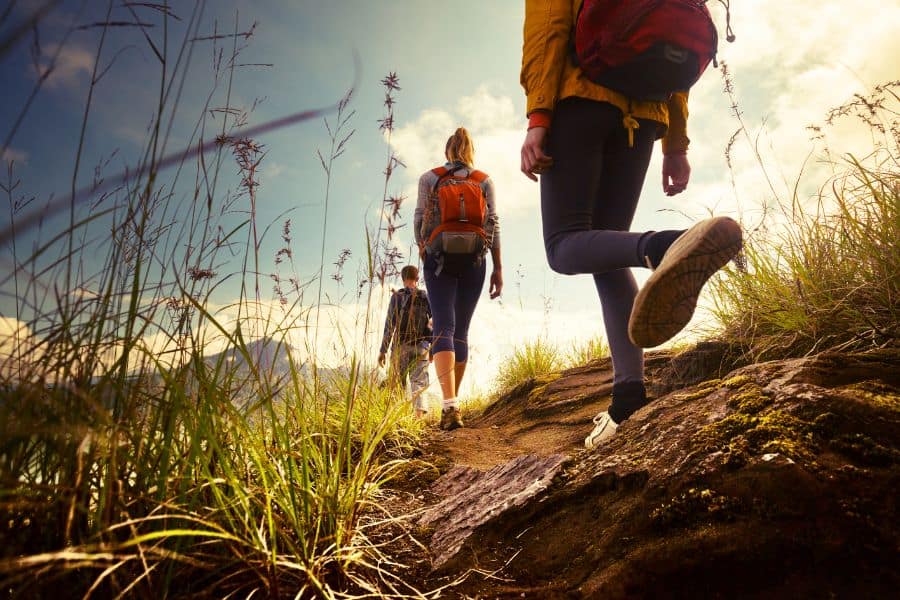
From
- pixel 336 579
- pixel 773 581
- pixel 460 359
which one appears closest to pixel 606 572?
pixel 773 581

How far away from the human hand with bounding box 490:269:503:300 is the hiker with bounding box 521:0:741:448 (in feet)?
7.46

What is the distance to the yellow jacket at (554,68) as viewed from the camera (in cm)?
187

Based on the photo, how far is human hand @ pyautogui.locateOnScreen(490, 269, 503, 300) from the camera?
4.40 metres

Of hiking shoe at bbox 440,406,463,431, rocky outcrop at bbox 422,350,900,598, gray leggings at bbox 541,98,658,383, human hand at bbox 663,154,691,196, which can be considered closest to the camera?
rocky outcrop at bbox 422,350,900,598

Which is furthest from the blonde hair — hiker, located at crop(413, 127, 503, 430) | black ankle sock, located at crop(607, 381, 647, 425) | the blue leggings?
black ankle sock, located at crop(607, 381, 647, 425)

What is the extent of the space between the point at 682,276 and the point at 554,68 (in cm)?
98

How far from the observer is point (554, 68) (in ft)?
6.22

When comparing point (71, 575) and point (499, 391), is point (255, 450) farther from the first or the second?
point (499, 391)

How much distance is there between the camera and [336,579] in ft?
3.88

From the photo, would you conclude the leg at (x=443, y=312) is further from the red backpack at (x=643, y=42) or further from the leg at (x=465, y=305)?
the red backpack at (x=643, y=42)

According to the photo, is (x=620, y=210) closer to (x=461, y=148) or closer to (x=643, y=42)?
(x=643, y=42)

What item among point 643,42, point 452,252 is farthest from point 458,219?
point 643,42

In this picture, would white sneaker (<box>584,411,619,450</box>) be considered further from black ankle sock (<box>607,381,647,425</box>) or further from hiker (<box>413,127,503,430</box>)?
hiker (<box>413,127,503,430</box>)

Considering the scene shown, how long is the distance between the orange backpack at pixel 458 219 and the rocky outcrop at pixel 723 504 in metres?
2.10
